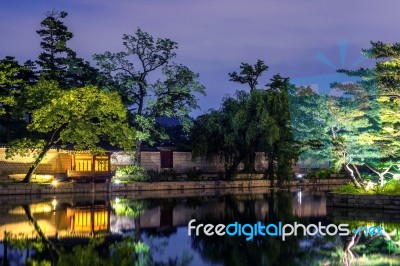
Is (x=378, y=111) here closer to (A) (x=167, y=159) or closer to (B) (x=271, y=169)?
(B) (x=271, y=169)

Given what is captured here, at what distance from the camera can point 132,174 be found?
33938 mm

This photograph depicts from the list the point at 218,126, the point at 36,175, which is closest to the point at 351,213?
the point at 218,126

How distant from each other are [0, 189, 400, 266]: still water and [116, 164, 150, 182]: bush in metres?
14.4

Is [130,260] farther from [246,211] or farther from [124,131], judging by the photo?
[124,131]

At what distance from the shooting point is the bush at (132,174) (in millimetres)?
33719

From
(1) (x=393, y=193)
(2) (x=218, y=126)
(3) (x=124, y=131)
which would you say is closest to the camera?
(1) (x=393, y=193)

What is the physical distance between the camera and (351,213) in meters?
18.5

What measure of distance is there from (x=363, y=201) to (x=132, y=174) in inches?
700

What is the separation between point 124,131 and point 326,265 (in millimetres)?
23225

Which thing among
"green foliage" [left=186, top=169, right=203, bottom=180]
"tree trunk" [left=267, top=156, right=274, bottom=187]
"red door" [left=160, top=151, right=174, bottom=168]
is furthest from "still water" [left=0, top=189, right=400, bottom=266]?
"red door" [left=160, top=151, right=174, bottom=168]

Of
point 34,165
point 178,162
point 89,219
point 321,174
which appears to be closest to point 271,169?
point 178,162

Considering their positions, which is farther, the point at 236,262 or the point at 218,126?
the point at 218,126

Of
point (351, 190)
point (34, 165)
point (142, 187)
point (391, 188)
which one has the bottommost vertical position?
point (142, 187)

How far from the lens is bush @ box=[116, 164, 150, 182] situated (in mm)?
33719
